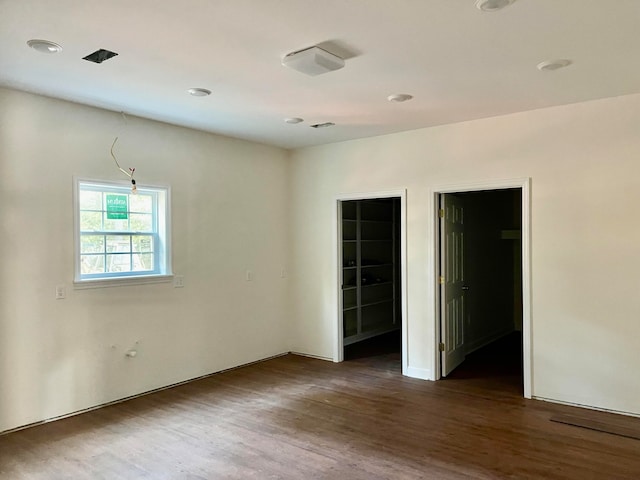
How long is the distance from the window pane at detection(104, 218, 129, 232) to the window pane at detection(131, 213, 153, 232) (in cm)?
8

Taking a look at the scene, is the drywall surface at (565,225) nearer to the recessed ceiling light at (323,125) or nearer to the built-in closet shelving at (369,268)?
the recessed ceiling light at (323,125)

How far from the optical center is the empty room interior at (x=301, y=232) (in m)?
2.82

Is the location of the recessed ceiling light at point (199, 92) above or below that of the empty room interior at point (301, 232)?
above

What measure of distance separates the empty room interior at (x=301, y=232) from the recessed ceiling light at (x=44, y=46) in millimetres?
18

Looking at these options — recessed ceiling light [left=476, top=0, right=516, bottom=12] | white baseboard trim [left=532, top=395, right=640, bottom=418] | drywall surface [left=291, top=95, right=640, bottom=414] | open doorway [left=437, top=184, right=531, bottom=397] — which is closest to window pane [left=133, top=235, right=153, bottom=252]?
drywall surface [left=291, top=95, right=640, bottom=414]

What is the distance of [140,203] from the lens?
4609 millimetres

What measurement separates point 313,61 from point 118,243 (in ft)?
8.87

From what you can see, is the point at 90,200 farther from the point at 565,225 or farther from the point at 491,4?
the point at 565,225

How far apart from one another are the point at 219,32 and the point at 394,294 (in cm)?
584

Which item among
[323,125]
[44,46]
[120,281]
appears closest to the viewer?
[44,46]

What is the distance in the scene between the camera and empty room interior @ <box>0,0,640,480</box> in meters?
2.82

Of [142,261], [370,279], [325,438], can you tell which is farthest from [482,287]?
[142,261]

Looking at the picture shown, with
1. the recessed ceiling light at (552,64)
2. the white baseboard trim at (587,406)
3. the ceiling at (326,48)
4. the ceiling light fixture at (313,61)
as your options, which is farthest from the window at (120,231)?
the white baseboard trim at (587,406)

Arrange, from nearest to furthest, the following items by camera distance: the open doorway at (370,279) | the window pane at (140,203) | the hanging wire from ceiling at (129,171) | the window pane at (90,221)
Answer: the window pane at (90,221), the hanging wire from ceiling at (129,171), the window pane at (140,203), the open doorway at (370,279)
